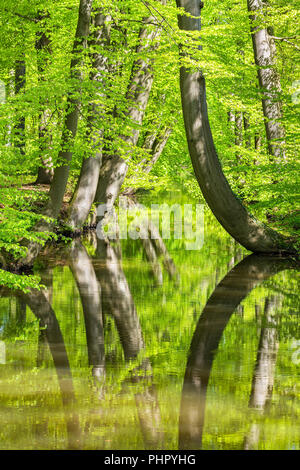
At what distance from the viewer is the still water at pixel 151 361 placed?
17.2 feet

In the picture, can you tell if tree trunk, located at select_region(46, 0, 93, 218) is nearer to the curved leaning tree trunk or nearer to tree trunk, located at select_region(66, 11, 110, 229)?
the curved leaning tree trunk

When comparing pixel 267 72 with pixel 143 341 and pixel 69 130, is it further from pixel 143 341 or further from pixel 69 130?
pixel 143 341

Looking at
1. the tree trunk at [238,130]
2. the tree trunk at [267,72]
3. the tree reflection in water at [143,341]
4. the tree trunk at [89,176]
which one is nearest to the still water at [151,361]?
the tree reflection in water at [143,341]

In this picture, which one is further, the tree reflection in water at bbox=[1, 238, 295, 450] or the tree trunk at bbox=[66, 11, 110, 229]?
the tree trunk at bbox=[66, 11, 110, 229]

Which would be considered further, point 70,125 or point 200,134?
point 70,125

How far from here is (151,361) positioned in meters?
7.27

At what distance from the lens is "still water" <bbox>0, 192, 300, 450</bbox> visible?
17.2ft

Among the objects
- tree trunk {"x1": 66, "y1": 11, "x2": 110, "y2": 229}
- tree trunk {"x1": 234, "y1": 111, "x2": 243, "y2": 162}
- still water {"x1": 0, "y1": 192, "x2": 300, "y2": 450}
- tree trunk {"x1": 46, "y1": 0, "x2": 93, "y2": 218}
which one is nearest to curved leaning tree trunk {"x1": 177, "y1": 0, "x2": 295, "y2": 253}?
still water {"x1": 0, "y1": 192, "x2": 300, "y2": 450}

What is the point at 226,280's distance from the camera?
12828 mm

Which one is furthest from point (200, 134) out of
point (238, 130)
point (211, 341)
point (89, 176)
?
point (238, 130)

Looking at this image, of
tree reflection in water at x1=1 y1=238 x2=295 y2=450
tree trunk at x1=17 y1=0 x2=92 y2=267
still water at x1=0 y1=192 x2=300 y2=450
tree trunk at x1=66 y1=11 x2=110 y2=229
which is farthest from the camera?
tree trunk at x1=66 y1=11 x2=110 y2=229
